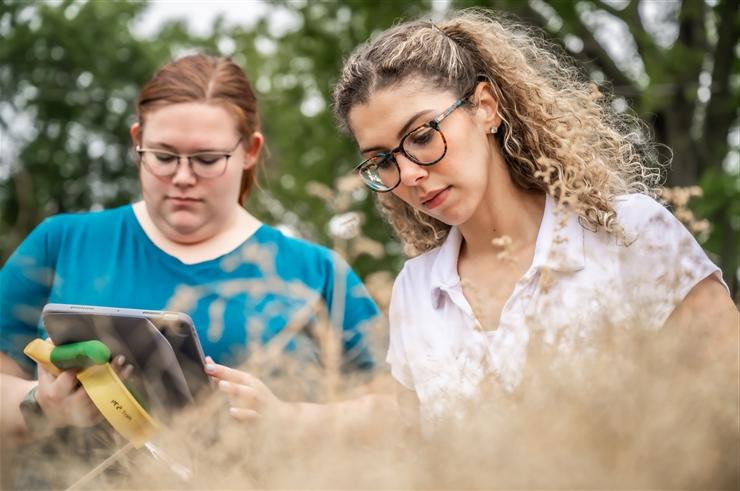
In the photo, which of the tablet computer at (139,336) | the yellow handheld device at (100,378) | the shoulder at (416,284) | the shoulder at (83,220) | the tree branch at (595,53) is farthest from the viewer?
the tree branch at (595,53)

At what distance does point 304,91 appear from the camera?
14.8m

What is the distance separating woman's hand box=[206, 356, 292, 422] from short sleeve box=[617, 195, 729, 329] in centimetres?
70

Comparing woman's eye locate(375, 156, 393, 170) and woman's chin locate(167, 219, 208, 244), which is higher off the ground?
woman's eye locate(375, 156, 393, 170)

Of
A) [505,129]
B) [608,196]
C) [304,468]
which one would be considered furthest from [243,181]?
[304,468]

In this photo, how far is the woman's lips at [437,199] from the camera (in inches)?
95.7

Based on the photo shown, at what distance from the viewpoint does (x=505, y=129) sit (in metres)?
2.68

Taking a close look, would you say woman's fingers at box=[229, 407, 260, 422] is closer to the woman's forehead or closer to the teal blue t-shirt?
the woman's forehead

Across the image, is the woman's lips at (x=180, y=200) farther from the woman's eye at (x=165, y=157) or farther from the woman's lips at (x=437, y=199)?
the woman's lips at (x=437, y=199)

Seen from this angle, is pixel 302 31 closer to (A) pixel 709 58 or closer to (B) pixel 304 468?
(A) pixel 709 58

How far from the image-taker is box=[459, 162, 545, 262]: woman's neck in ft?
8.61

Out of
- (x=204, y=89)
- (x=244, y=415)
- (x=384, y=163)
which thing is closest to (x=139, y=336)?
(x=244, y=415)

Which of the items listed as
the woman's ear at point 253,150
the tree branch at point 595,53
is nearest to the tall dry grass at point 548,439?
the woman's ear at point 253,150

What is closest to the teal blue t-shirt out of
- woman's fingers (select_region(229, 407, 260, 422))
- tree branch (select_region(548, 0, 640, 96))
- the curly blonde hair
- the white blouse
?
the white blouse

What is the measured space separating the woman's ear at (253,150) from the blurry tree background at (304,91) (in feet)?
0.39
